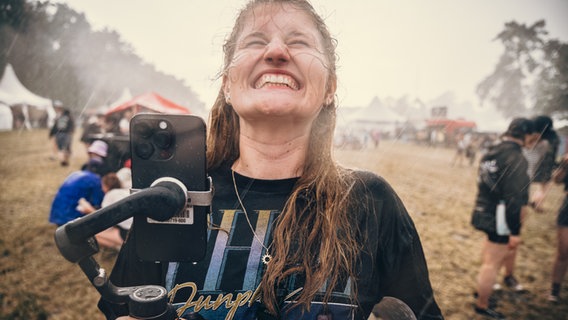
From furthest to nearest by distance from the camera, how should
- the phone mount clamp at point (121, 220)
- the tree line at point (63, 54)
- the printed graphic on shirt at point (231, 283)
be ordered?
the tree line at point (63, 54) < the printed graphic on shirt at point (231, 283) < the phone mount clamp at point (121, 220)

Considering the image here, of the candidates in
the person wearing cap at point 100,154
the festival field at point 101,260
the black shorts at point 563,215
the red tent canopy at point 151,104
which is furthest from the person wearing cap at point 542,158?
the red tent canopy at point 151,104

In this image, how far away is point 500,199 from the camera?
351 cm

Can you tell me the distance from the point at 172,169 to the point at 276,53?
0.75m

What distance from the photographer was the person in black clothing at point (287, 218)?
118 cm

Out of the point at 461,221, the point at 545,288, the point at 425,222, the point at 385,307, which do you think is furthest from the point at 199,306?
the point at 461,221

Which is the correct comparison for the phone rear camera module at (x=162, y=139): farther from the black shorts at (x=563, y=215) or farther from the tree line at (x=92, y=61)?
the tree line at (x=92, y=61)

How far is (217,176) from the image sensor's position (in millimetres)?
1470

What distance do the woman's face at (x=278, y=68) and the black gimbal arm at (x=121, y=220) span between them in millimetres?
677

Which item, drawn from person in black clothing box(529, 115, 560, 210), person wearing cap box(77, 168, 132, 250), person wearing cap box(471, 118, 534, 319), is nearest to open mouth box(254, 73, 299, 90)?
person wearing cap box(471, 118, 534, 319)

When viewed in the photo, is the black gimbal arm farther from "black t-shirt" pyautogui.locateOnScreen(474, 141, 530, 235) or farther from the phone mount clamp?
"black t-shirt" pyautogui.locateOnScreen(474, 141, 530, 235)

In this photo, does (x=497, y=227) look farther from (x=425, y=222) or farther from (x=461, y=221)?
(x=461, y=221)

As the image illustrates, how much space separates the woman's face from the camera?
1.34 metres

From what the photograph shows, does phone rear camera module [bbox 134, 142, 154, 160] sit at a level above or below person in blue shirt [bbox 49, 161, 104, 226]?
above

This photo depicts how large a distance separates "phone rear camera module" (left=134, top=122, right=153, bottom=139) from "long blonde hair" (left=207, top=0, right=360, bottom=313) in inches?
25.1
